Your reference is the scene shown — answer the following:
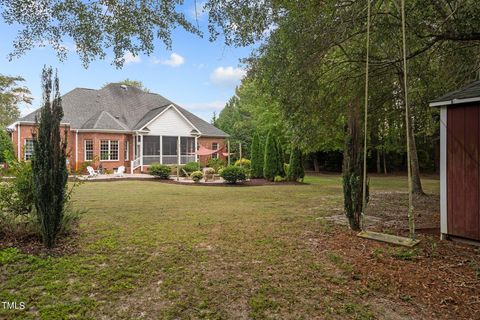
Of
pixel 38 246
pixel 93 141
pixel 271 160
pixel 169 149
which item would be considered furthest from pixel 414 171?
pixel 93 141

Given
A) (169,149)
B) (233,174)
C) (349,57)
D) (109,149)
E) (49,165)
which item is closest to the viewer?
(49,165)

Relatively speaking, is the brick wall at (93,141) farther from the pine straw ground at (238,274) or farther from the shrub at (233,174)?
the pine straw ground at (238,274)

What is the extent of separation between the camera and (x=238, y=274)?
11.7 feet

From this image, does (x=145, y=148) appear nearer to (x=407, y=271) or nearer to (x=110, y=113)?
(x=110, y=113)

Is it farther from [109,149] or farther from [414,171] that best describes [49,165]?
[109,149]

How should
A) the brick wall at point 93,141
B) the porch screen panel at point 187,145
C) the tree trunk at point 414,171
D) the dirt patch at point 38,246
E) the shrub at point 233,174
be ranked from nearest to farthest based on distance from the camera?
the dirt patch at point 38,246 → the tree trunk at point 414,171 → the shrub at point 233,174 → the brick wall at point 93,141 → the porch screen panel at point 187,145

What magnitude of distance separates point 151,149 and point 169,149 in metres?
1.58

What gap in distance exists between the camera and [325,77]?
8039 mm

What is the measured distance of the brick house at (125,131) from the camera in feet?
65.5

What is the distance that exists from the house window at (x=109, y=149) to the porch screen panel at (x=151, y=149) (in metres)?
2.12

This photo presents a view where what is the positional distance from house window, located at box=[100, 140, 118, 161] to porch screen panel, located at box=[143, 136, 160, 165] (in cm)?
212

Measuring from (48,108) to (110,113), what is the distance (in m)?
20.0

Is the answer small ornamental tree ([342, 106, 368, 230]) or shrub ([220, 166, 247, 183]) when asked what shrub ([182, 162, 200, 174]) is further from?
small ornamental tree ([342, 106, 368, 230])

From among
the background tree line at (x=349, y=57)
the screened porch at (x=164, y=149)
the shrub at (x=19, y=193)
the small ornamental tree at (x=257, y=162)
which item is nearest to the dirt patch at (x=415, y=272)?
the background tree line at (x=349, y=57)
